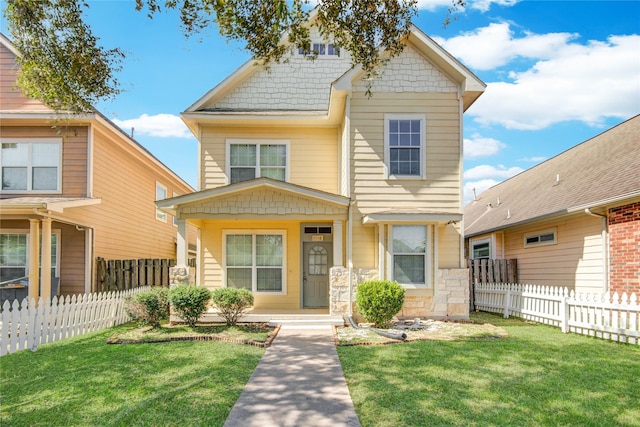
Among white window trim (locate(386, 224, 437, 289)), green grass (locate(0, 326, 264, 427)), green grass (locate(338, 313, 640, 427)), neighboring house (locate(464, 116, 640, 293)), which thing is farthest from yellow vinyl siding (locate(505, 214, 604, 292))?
green grass (locate(0, 326, 264, 427))

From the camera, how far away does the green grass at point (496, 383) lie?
477cm

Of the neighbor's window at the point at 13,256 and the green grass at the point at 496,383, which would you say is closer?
the green grass at the point at 496,383

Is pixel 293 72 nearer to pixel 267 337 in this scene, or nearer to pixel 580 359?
pixel 267 337

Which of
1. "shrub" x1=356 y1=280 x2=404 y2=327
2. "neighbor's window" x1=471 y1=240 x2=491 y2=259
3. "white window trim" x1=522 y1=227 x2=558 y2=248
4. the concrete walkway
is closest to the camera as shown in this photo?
the concrete walkway

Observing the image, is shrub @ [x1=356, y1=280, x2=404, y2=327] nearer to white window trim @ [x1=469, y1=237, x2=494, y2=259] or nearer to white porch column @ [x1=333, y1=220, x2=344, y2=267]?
white porch column @ [x1=333, y1=220, x2=344, y2=267]

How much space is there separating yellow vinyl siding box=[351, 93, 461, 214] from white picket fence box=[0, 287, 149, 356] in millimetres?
6696

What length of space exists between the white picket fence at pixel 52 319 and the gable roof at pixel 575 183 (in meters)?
11.8

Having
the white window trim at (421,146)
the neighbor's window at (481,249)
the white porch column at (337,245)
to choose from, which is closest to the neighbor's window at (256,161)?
the white porch column at (337,245)

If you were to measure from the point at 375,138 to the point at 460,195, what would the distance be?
2.65 meters

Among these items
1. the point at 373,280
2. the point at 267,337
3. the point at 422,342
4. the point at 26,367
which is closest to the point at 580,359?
the point at 422,342

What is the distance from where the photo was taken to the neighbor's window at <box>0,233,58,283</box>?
1293 centimetres

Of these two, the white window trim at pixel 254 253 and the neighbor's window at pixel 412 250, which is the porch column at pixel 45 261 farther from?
the neighbor's window at pixel 412 250

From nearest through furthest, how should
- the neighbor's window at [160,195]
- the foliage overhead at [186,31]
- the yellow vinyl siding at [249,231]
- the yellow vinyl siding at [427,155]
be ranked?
1. the foliage overhead at [186,31]
2. the yellow vinyl siding at [427,155]
3. the yellow vinyl siding at [249,231]
4. the neighbor's window at [160,195]

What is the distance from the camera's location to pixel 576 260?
12180 millimetres
